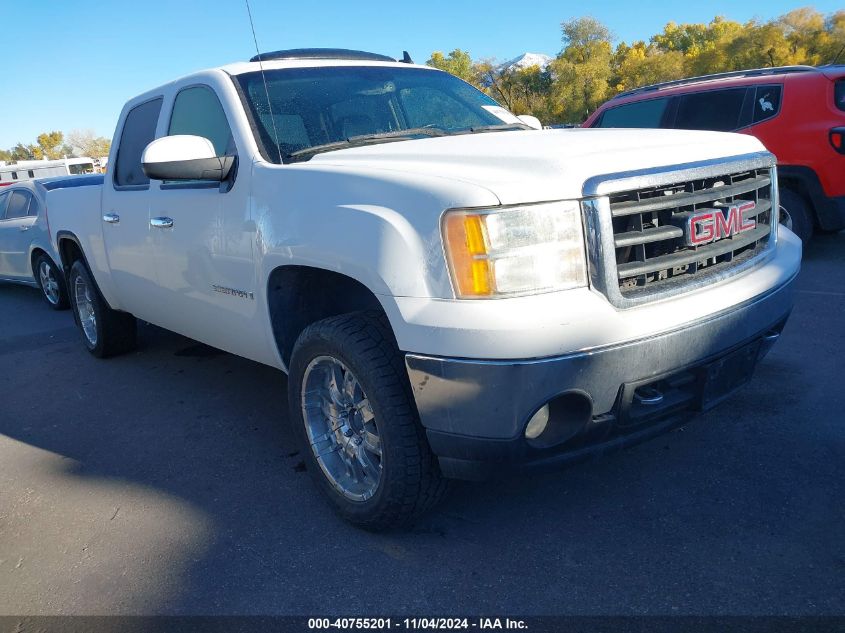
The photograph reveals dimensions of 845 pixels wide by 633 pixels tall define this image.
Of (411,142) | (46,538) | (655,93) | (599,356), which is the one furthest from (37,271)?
(599,356)

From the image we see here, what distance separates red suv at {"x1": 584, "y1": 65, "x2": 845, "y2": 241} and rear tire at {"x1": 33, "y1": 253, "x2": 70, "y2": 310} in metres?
7.52

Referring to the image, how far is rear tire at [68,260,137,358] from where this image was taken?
5152 mm

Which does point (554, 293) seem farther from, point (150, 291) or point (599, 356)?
point (150, 291)

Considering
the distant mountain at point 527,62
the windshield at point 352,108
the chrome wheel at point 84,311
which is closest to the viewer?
the windshield at point 352,108

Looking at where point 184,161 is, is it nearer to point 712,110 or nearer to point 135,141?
point 135,141

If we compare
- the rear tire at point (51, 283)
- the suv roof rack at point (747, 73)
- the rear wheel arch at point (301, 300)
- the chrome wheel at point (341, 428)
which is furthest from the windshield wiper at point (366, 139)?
the rear tire at point (51, 283)

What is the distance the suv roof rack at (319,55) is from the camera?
140 inches

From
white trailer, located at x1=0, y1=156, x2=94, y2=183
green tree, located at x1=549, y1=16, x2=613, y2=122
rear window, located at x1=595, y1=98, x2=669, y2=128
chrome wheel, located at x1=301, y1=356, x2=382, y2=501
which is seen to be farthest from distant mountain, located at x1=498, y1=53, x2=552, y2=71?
chrome wheel, located at x1=301, y1=356, x2=382, y2=501

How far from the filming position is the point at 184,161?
118 inches

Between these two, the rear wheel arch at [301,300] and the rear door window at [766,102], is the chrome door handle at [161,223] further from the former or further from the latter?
the rear door window at [766,102]

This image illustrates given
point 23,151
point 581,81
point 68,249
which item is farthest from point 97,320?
point 23,151

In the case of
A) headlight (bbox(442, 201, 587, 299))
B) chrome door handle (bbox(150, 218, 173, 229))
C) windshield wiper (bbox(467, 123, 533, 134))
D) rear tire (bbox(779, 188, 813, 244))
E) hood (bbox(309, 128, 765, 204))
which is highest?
windshield wiper (bbox(467, 123, 533, 134))

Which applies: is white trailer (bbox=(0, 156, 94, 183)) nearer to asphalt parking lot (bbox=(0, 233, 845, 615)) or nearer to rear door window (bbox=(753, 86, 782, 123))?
rear door window (bbox=(753, 86, 782, 123))

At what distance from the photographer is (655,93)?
25.6 feet
